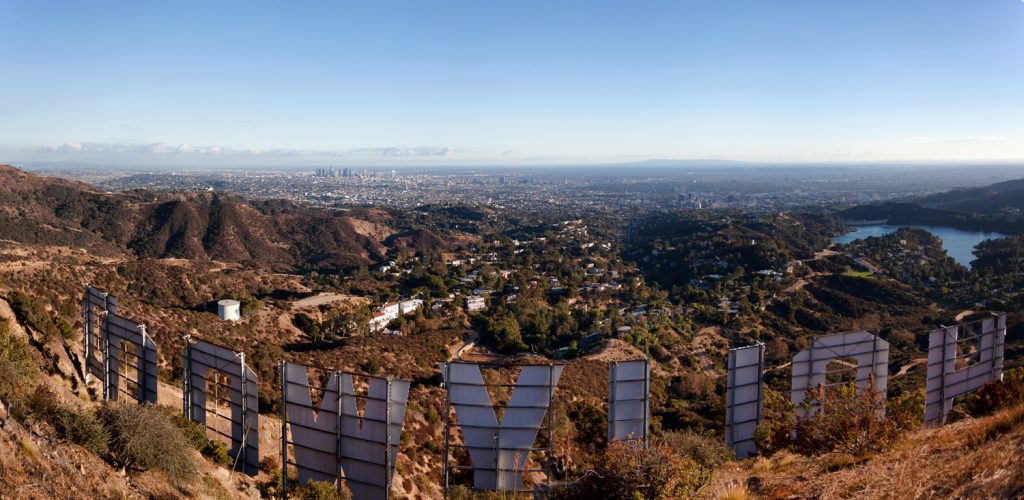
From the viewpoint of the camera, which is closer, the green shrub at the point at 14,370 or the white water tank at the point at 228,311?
the green shrub at the point at 14,370

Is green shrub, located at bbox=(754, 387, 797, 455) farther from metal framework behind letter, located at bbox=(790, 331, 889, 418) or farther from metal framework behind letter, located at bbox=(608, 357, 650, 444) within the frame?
metal framework behind letter, located at bbox=(608, 357, 650, 444)

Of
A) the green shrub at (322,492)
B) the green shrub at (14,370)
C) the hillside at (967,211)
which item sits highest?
the hillside at (967,211)

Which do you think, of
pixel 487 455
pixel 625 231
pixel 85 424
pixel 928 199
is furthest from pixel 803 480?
pixel 928 199

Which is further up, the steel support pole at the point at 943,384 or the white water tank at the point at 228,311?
the steel support pole at the point at 943,384

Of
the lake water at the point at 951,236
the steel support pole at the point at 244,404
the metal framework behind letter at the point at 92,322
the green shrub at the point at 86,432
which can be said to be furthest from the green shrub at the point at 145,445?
the lake water at the point at 951,236

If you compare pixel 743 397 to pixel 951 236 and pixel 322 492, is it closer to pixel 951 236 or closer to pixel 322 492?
pixel 322 492

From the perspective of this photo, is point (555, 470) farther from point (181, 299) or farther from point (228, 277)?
point (228, 277)

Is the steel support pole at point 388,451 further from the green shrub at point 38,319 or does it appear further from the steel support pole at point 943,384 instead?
the green shrub at point 38,319
